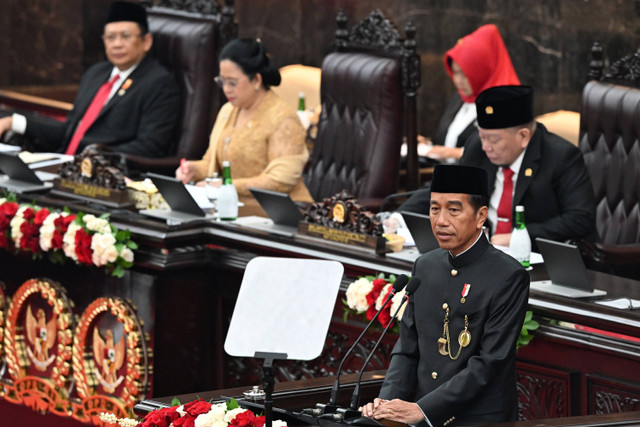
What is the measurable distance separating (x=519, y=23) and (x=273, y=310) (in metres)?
3.92

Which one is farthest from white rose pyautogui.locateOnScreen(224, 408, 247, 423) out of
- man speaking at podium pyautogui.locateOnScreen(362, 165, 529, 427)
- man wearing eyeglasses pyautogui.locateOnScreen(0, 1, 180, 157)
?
man wearing eyeglasses pyautogui.locateOnScreen(0, 1, 180, 157)

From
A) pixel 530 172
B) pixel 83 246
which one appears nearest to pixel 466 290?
pixel 530 172

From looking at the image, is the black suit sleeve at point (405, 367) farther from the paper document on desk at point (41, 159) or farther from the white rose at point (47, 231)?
the paper document on desk at point (41, 159)

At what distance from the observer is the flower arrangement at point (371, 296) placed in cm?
379

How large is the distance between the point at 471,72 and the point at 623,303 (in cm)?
251

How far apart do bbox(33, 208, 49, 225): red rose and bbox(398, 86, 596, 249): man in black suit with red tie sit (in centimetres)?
158

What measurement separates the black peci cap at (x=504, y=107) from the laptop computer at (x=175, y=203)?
1.07 m

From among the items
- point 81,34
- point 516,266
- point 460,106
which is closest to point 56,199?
point 460,106

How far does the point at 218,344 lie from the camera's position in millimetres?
4512

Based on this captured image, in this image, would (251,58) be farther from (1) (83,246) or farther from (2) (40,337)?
(2) (40,337)

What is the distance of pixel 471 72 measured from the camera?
19.0 ft

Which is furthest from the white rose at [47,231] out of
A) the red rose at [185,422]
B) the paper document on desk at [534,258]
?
the red rose at [185,422]

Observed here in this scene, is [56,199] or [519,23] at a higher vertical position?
[519,23]

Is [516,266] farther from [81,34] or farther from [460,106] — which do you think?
[81,34]
